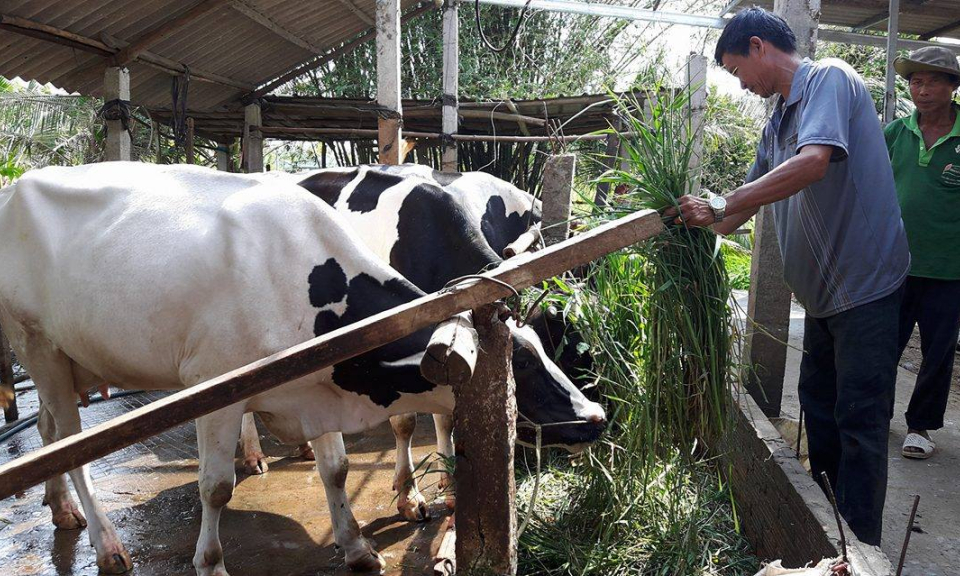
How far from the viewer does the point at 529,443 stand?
3182 mm

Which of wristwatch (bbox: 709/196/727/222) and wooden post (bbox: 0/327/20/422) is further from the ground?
wristwatch (bbox: 709/196/727/222)

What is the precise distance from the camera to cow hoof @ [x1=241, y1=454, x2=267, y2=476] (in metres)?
4.70

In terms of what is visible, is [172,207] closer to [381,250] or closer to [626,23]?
[381,250]

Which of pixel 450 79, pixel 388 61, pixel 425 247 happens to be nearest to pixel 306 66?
pixel 450 79

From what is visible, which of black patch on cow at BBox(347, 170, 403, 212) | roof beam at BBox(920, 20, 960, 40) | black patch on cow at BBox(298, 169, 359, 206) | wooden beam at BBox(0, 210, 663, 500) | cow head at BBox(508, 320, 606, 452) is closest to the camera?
wooden beam at BBox(0, 210, 663, 500)

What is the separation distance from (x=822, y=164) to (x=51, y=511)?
4107 mm

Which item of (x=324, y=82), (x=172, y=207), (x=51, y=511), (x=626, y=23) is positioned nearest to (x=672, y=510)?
(x=172, y=207)

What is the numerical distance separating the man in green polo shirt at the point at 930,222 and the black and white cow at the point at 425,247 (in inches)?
72.9

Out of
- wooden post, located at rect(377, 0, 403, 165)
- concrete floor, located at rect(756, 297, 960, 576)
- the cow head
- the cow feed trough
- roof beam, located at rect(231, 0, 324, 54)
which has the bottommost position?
concrete floor, located at rect(756, 297, 960, 576)

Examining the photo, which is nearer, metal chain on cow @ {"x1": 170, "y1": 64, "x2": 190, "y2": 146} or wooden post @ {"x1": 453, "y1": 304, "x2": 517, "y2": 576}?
wooden post @ {"x1": 453, "y1": 304, "x2": 517, "y2": 576}

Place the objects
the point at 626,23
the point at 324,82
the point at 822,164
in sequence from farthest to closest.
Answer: the point at 626,23 < the point at 324,82 < the point at 822,164

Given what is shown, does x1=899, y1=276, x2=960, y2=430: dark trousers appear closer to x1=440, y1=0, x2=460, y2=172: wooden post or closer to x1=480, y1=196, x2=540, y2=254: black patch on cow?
x1=480, y1=196, x2=540, y2=254: black patch on cow

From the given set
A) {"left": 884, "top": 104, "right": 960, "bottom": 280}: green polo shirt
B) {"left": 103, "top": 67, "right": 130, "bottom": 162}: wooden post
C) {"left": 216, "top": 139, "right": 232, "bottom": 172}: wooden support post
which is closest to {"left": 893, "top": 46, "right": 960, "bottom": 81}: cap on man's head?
{"left": 884, "top": 104, "right": 960, "bottom": 280}: green polo shirt

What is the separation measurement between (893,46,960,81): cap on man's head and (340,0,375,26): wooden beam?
610 cm
